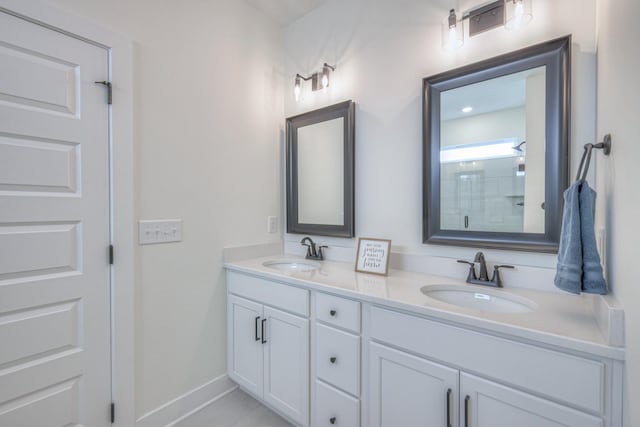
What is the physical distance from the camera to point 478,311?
1.06 m

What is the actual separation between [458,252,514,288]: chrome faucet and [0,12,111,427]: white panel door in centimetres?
183

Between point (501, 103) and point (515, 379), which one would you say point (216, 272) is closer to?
point (515, 379)

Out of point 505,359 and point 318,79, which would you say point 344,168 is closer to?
point 318,79

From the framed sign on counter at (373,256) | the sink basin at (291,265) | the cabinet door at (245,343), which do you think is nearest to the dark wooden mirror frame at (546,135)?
the framed sign on counter at (373,256)

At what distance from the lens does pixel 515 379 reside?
0.93 m

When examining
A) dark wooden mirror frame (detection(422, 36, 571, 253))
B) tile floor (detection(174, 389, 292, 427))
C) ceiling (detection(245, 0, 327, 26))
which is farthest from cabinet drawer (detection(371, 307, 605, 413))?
ceiling (detection(245, 0, 327, 26))

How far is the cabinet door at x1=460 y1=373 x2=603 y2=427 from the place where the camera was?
85 cm

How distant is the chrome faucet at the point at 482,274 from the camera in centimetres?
138

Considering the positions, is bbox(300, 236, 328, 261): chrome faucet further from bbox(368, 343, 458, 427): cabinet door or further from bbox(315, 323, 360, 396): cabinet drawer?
bbox(368, 343, 458, 427): cabinet door

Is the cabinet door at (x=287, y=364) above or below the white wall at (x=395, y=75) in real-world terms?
below

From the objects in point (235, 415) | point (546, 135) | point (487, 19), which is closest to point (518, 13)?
point (487, 19)

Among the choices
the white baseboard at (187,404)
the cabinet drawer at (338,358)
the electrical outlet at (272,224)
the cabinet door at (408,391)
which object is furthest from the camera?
the electrical outlet at (272,224)

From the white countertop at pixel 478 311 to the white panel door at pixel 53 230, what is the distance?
84cm

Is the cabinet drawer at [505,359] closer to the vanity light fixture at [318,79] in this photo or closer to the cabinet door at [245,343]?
the cabinet door at [245,343]
